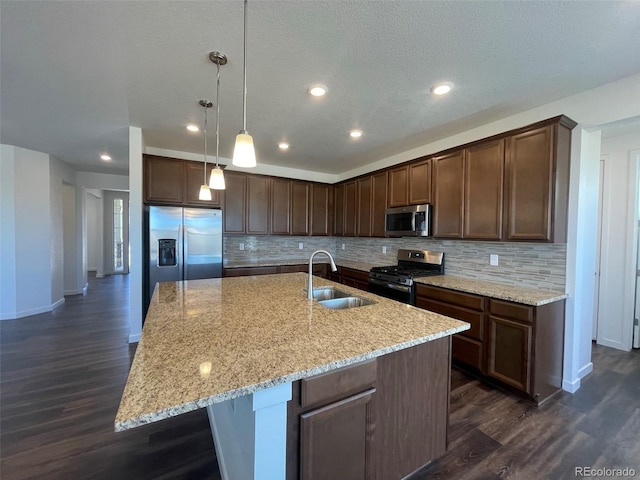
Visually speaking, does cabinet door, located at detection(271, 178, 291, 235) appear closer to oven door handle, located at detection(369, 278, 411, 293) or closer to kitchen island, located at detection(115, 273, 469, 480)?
oven door handle, located at detection(369, 278, 411, 293)

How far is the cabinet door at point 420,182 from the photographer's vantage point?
334cm

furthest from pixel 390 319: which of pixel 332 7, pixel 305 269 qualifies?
pixel 305 269

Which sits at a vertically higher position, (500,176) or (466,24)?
(466,24)

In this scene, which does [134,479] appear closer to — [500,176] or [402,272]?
[402,272]

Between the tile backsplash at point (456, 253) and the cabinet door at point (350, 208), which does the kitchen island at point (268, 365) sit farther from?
the cabinet door at point (350, 208)

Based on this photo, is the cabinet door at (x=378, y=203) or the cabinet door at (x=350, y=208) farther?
the cabinet door at (x=350, y=208)

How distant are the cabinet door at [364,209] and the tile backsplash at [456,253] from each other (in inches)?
14.9

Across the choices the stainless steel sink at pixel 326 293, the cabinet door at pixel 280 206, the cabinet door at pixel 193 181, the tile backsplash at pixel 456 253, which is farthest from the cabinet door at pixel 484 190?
the cabinet door at pixel 193 181

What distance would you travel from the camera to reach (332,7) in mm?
1427

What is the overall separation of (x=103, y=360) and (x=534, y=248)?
15.0ft

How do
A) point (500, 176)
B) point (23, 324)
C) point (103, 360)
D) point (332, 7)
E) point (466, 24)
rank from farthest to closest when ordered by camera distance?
1. point (23, 324)
2. point (103, 360)
3. point (500, 176)
4. point (466, 24)
5. point (332, 7)

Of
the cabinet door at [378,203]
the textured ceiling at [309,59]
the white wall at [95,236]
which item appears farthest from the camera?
the white wall at [95,236]

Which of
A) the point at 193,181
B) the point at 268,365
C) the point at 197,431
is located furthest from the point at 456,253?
the point at 193,181

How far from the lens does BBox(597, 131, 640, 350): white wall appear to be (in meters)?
3.13
